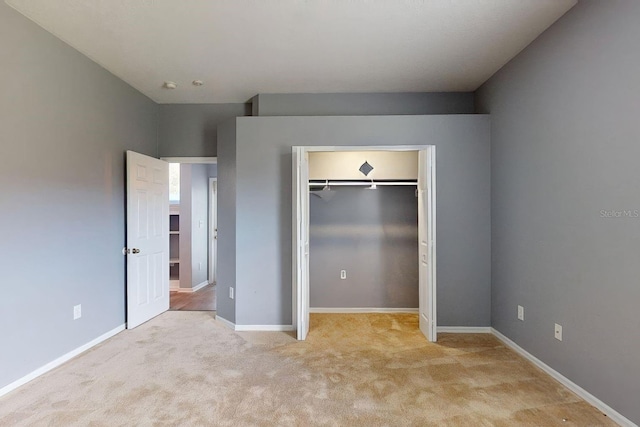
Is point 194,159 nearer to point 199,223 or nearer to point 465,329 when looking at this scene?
point 199,223

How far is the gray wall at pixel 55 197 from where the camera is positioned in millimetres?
2416

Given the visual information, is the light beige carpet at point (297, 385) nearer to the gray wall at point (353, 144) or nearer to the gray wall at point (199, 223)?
the gray wall at point (353, 144)

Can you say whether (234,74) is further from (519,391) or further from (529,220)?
(519,391)

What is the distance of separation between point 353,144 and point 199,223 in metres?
Result: 3.62

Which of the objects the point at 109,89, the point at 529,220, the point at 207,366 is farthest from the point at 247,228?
the point at 529,220

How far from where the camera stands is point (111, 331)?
138 inches

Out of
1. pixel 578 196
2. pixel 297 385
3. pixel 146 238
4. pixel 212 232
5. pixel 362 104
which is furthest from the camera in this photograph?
pixel 212 232

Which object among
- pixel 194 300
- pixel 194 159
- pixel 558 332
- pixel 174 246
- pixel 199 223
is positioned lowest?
pixel 194 300

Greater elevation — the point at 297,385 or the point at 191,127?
the point at 191,127

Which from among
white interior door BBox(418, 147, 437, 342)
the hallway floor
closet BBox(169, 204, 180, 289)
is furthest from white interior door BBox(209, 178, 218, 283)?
white interior door BBox(418, 147, 437, 342)

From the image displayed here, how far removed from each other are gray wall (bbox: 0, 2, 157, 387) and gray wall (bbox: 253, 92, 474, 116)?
1770mm

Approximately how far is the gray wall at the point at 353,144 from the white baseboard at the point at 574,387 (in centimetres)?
58

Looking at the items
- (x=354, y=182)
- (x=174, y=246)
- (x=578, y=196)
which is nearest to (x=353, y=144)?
(x=354, y=182)

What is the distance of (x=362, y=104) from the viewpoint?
416 cm
